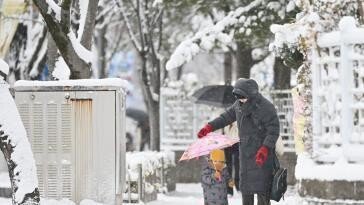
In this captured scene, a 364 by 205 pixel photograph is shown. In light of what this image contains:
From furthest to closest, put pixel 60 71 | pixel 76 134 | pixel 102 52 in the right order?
1. pixel 102 52
2. pixel 60 71
3. pixel 76 134

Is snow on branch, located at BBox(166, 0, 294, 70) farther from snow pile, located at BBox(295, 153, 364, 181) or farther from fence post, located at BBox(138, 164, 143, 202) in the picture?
snow pile, located at BBox(295, 153, 364, 181)

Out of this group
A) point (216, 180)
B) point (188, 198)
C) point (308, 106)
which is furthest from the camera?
point (188, 198)

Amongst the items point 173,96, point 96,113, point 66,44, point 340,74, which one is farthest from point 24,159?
point 173,96

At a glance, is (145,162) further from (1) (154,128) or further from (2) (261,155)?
(1) (154,128)

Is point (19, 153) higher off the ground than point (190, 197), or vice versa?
point (19, 153)

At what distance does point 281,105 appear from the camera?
792 inches

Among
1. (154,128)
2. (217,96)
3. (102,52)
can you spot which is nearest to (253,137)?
(217,96)

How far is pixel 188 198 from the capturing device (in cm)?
1557

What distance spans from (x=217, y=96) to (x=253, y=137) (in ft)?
29.0

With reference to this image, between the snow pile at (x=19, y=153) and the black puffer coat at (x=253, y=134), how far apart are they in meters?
2.48

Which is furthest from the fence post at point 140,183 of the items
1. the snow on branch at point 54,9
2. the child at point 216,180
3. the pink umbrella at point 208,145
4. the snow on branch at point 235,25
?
the snow on branch at point 235,25

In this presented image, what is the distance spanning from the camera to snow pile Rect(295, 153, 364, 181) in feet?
28.6

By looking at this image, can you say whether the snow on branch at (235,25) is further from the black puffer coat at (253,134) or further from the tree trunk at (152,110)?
the black puffer coat at (253,134)

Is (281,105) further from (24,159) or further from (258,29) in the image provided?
(24,159)
